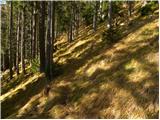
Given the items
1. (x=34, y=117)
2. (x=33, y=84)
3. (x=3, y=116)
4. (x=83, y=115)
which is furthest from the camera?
(x=33, y=84)

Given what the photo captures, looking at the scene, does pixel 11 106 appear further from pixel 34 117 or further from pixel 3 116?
pixel 34 117

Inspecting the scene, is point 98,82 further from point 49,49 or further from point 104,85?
point 49,49

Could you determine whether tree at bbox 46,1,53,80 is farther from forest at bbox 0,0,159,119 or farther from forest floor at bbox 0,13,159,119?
forest floor at bbox 0,13,159,119

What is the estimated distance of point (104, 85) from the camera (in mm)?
17016

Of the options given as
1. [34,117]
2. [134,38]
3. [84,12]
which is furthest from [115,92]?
[84,12]

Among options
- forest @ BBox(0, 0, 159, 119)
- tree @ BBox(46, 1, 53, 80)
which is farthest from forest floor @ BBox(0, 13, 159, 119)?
tree @ BBox(46, 1, 53, 80)

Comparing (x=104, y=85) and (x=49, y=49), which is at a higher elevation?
(x=49, y=49)

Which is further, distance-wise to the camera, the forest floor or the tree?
the tree

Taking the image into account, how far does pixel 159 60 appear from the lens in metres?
16.4

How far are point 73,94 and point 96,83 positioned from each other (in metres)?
1.33

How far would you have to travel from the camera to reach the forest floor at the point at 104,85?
14.9 metres

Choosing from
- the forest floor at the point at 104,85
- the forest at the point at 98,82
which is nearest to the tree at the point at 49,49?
the forest at the point at 98,82

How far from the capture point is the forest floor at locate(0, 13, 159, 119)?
14914 mm

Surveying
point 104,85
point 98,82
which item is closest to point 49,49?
point 98,82
